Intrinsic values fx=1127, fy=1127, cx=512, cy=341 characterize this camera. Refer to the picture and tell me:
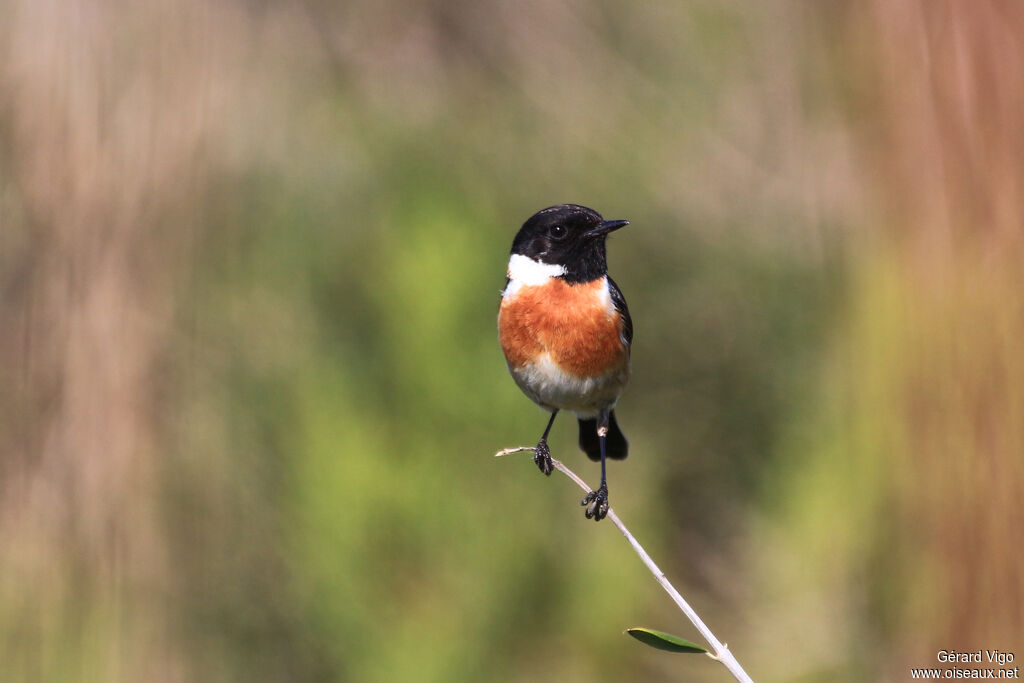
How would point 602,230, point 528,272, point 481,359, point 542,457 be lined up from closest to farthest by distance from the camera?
point 602,230 → point 528,272 → point 542,457 → point 481,359

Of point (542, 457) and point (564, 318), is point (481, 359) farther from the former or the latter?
point (564, 318)

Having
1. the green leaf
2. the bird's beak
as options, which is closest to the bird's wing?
the bird's beak

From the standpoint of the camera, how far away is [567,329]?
10.2 feet

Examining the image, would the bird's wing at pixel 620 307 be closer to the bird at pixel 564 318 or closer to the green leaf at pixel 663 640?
the bird at pixel 564 318

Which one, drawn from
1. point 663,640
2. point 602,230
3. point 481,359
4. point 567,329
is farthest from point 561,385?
point 481,359

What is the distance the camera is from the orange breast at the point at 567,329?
10.1 ft

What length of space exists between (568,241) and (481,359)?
62.4 inches

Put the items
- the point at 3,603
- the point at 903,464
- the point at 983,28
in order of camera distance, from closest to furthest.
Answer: the point at 983,28, the point at 903,464, the point at 3,603

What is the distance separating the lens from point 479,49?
271 inches

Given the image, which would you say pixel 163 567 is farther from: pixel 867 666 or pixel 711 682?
pixel 867 666

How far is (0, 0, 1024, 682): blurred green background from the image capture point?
12.7 ft

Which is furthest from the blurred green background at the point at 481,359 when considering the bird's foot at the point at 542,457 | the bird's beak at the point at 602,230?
the bird's beak at the point at 602,230

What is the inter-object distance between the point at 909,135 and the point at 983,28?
50 cm

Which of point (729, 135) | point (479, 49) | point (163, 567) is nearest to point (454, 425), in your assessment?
point (163, 567)
